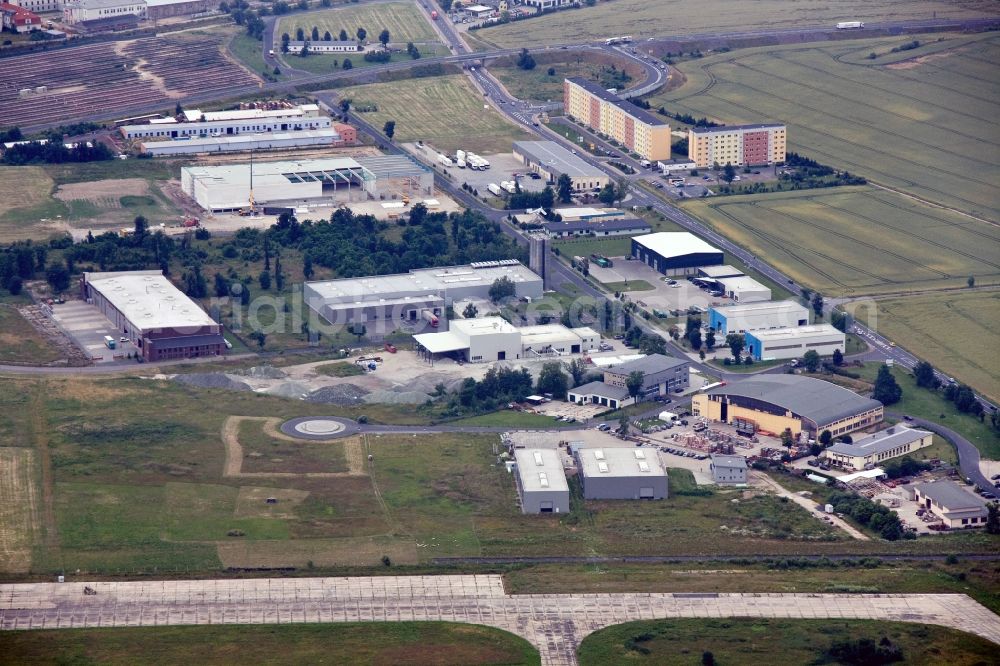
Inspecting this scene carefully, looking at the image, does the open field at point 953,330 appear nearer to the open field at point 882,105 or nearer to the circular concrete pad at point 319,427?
the open field at point 882,105

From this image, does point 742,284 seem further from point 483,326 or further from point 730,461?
point 730,461

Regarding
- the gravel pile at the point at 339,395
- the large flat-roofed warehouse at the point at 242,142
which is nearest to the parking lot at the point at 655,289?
the gravel pile at the point at 339,395

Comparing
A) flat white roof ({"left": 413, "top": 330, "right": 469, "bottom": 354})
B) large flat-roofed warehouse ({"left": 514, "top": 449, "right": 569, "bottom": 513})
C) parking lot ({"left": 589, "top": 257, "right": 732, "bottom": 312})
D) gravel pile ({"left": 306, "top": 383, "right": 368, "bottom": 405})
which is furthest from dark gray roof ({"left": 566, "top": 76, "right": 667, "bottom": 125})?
large flat-roofed warehouse ({"left": 514, "top": 449, "right": 569, "bottom": 513})

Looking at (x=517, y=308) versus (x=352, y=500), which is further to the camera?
(x=517, y=308)

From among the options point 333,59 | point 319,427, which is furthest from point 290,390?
point 333,59

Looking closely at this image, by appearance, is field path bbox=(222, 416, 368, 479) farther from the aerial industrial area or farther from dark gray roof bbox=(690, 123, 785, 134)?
dark gray roof bbox=(690, 123, 785, 134)

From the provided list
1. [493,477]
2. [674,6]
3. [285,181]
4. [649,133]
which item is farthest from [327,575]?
[674,6]

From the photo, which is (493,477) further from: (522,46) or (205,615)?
(522,46)
